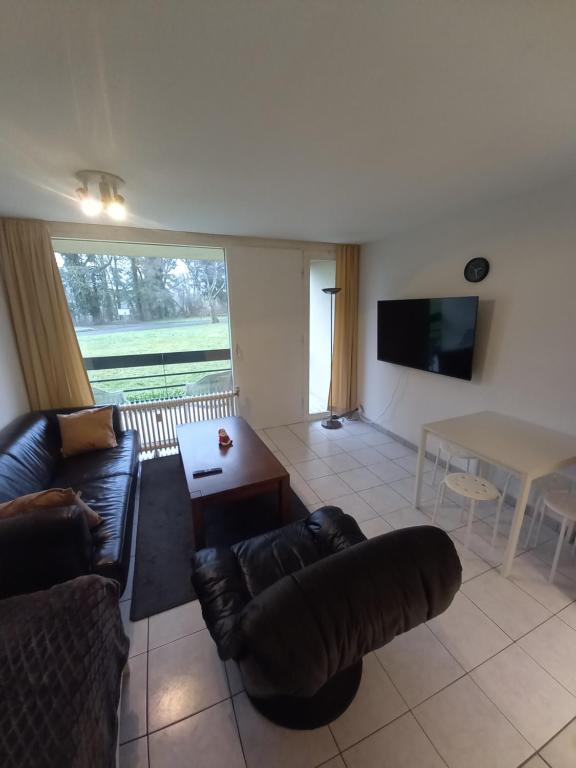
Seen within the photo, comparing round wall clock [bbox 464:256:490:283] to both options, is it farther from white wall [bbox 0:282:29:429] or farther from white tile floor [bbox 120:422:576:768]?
white wall [bbox 0:282:29:429]

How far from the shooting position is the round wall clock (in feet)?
8.05

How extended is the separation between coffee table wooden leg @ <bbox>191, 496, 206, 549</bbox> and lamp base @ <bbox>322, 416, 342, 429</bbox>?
2.36m

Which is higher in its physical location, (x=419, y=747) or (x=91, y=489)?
(x=91, y=489)

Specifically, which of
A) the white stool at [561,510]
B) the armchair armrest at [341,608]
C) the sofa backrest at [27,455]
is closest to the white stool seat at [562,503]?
the white stool at [561,510]

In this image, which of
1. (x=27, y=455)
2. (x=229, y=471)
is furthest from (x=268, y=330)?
(x=27, y=455)

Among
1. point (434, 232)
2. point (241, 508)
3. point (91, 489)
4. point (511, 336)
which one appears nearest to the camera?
point (91, 489)

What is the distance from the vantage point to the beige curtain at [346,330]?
3896 millimetres

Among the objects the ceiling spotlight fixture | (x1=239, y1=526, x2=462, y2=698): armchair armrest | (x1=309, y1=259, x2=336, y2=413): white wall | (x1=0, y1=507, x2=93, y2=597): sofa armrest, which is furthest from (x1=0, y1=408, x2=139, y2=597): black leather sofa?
(x1=309, y1=259, x2=336, y2=413): white wall

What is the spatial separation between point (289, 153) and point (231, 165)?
0.34 meters

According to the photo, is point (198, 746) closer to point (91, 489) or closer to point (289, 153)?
point (91, 489)

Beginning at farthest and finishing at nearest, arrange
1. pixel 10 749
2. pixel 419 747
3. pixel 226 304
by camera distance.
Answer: pixel 226 304
pixel 419 747
pixel 10 749

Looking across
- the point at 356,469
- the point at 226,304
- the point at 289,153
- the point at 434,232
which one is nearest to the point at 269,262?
the point at 226,304

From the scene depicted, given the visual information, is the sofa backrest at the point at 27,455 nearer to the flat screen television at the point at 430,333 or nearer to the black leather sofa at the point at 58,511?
the black leather sofa at the point at 58,511

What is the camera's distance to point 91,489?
2.10 metres
